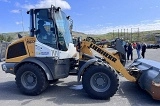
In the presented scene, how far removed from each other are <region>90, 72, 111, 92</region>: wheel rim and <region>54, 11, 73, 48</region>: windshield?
1.68 metres

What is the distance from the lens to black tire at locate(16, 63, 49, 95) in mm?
7945

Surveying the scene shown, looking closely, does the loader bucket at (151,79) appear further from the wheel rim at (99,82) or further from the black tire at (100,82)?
the wheel rim at (99,82)

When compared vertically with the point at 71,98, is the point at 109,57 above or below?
above

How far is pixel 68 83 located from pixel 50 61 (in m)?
2.29

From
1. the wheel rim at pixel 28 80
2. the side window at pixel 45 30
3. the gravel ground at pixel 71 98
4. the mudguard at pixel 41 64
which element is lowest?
the gravel ground at pixel 71 98

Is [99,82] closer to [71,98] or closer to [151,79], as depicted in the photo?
[71,98]

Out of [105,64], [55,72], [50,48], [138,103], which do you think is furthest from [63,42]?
[138,103]

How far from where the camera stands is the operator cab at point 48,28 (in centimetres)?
812

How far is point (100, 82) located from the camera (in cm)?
770

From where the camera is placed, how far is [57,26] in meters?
8.16

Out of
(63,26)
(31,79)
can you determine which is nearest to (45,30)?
(63,26)

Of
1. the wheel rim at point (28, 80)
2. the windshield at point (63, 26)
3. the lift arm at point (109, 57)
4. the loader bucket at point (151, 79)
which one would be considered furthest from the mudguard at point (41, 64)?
the loader bucket at point (151, 79)

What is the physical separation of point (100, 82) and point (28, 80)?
247 cm

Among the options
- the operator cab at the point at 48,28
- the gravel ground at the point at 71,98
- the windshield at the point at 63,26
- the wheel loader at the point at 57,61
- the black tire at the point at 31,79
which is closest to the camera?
the gravel ground at the point at 71,98
